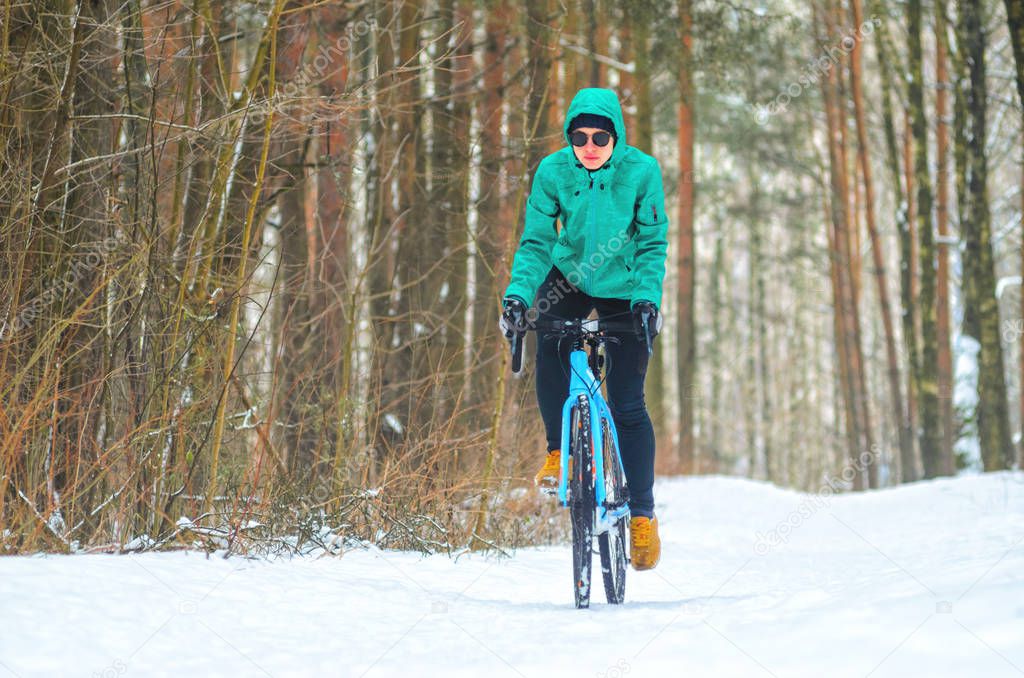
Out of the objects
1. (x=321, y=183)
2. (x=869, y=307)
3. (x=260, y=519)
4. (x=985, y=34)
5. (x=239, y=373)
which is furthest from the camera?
(x=869, y=307)

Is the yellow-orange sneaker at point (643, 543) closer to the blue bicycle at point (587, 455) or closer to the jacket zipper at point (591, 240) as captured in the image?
the blue bicycle at point (587, 455)

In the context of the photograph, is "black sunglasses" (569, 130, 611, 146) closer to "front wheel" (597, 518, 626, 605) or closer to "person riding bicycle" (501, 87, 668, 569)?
"person riding bicycle" (501, 87, 668, 569)

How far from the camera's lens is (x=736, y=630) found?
356 centimetres

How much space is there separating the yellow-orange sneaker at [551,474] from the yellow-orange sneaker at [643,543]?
17.2 inches

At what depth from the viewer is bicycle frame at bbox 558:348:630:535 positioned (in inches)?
172

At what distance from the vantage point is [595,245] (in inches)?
179

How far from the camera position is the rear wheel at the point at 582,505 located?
4.30 metres

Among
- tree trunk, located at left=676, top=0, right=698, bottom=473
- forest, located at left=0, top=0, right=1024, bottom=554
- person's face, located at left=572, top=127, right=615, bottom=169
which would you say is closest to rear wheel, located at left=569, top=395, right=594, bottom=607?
person's face, located at left=572, top=127, right=615, bottom=169

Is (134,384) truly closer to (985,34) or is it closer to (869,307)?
(985,34)

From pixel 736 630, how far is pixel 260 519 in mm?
2562

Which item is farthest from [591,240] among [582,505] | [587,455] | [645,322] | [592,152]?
[582,505]

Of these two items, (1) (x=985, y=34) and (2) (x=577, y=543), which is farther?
(1) (x=985, y=34)

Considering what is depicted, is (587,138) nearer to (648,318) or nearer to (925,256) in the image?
(648,318)

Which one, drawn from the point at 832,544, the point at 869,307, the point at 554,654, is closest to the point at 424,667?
the point at 554,654
